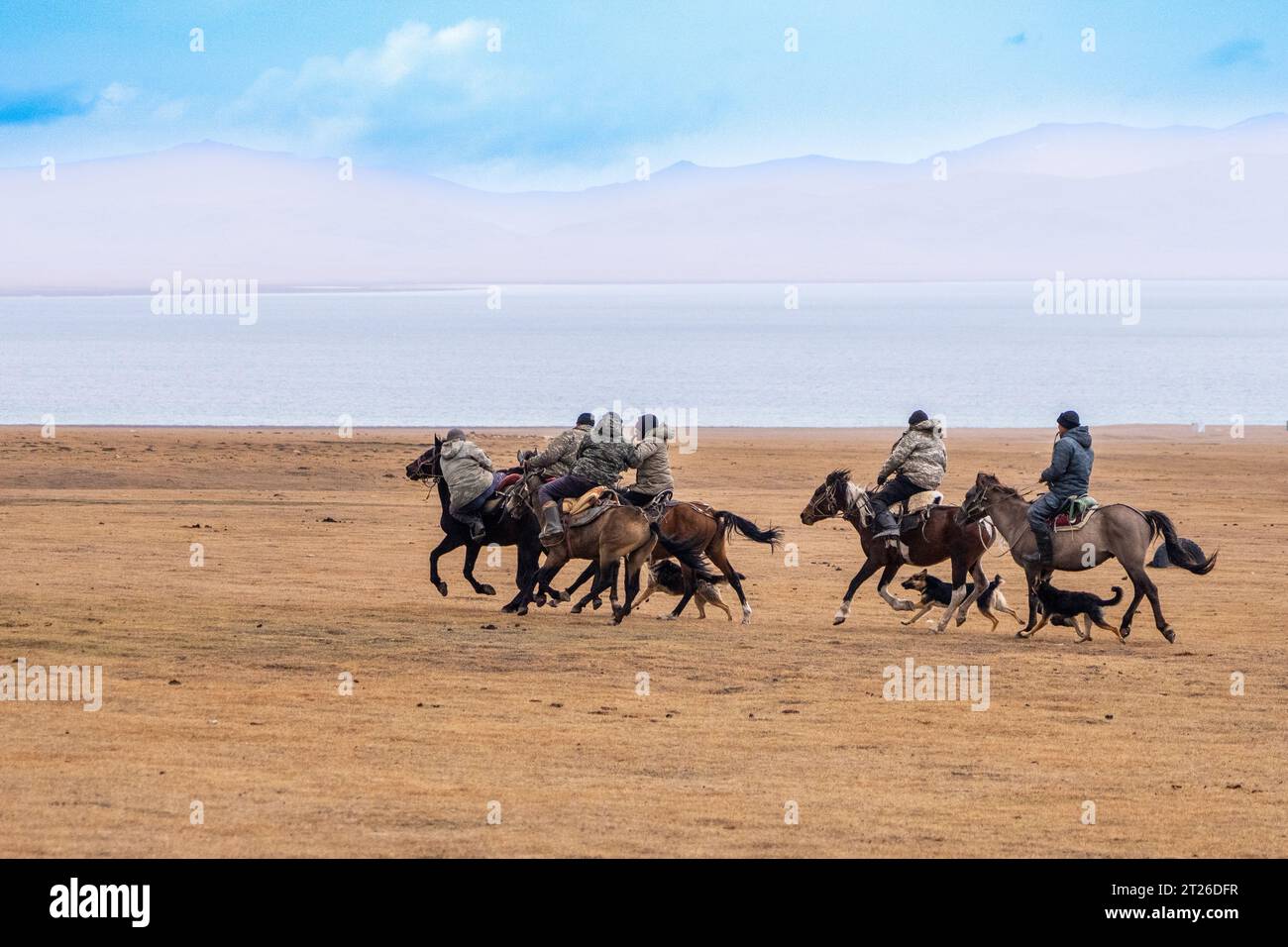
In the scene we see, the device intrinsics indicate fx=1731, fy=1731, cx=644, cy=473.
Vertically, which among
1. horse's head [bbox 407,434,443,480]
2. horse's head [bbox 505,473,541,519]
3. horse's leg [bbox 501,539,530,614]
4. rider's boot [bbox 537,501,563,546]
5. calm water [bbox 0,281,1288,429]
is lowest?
horse's leg [bbox 501,539,530,614]

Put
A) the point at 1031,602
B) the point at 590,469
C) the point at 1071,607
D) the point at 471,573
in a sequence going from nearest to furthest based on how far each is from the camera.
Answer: the point at 1071,607, the point at 1031,602, the point at 590,469, the point at 471,573

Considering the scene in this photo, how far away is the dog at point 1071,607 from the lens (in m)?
19.4

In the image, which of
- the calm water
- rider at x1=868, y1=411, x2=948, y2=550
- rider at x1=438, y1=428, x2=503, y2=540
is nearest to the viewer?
rider at x1=868, y1=411, x2=948, y2=550

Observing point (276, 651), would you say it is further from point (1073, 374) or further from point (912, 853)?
point (1073, 374)

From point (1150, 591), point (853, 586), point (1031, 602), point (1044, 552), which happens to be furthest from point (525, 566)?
point (1150, 591)

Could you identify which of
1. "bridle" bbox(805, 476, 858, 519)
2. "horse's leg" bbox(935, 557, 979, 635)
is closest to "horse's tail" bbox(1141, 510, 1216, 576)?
"horse's leg" bbox(935, 557, 979, 635)

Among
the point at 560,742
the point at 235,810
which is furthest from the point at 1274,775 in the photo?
the point at 235,810

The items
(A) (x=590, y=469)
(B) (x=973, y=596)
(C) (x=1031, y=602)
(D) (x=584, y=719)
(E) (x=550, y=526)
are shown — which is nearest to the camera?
(D) (x=584, y=719)

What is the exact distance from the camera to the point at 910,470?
2059 centimetres

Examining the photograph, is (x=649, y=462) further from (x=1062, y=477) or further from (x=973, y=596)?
(x=1062, y=477)

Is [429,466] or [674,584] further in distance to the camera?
[429,466]

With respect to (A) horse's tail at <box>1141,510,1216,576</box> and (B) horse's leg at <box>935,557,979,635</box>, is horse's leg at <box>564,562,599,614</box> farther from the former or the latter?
(A) horse's tail at <box>1141,510,1216,576</box>

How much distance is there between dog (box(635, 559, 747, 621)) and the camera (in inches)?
808

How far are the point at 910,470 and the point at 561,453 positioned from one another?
4148 mm
